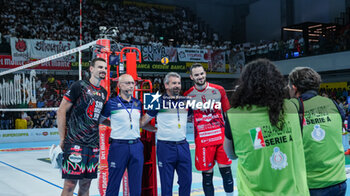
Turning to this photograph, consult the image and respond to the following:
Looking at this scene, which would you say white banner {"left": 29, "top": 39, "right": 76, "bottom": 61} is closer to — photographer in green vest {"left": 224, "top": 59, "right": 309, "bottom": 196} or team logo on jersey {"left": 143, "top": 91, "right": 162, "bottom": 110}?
team logo on jersey {"left": 143, "top": 91, "right": 162, "bottom": 110}

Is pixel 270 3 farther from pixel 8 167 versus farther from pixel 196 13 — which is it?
pixel 8 167

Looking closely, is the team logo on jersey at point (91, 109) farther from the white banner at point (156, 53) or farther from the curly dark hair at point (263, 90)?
the white banner at point (156, 53)

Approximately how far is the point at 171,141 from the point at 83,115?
1.04 metres

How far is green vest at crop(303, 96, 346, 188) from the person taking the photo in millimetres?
2578

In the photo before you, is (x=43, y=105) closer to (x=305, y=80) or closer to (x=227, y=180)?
(x=227, y=180)

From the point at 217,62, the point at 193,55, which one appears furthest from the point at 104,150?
the point at 217,62

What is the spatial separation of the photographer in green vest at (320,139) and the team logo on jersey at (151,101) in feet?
6.52

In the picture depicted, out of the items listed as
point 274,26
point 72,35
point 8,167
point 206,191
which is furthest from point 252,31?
point 206,191

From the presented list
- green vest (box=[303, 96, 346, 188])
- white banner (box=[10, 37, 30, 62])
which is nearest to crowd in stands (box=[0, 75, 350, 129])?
white banner (box=[10, 37, 30, 62])

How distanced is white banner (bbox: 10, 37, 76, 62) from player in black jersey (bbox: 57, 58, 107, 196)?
574 inches

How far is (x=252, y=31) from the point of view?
34.9 m

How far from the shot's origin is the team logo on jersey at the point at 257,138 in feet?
6.75

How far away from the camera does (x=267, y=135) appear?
2059 millimetres

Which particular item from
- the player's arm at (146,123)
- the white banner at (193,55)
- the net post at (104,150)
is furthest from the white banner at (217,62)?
the player's arm at (146,123)
